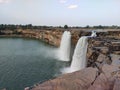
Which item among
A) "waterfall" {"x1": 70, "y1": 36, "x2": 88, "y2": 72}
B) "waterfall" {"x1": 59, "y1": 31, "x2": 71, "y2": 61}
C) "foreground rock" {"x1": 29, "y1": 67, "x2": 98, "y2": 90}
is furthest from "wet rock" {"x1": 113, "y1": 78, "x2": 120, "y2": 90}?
"waterfall" {"x1": 59, "y1": 31, "x2": 71, "y2": 61}

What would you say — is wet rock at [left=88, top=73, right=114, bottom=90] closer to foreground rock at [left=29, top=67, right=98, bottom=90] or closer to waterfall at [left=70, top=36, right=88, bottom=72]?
foreground rock at [left=29, top=67, right=98, bottom=90]

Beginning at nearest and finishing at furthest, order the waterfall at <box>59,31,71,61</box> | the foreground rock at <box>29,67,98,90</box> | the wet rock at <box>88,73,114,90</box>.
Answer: the foreground rock at <box>29,67,98,90</box>
the wet rock at <box>88,73,114,90</box>
the waterfall at <box>59,31,71,61</box>

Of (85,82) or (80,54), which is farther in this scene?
(80,54)

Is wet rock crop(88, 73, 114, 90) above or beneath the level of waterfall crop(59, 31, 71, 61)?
above

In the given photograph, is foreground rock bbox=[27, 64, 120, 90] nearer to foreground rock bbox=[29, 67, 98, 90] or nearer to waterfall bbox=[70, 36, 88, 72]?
foreground rock bbox=[29, 67, 98, 90]

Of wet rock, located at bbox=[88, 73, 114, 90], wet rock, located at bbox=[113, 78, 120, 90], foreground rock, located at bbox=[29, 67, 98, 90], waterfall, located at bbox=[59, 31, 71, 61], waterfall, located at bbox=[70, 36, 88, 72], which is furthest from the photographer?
waterfall, located at bbox=[59, 31, 71, 61]

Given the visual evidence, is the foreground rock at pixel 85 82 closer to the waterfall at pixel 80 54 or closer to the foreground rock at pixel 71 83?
the foreground rock at pixel 71 83

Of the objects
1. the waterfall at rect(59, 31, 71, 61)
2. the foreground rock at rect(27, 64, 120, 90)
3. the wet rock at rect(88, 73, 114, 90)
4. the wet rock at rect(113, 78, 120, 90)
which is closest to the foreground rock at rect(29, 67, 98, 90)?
the foreground rock at rect(27, 64, 120, 90)

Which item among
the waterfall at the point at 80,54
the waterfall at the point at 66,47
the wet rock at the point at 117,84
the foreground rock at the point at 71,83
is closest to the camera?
the wet rock at the point at 117,84

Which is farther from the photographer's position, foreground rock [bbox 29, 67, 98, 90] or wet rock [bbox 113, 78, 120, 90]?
foreground rock [bbox 29, 67, 98, 90]

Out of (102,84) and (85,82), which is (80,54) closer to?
(85,82)

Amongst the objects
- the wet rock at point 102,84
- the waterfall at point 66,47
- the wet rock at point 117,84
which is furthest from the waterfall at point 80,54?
the wet rock at point 117,84

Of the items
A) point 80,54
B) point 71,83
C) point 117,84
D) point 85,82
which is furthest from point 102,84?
point 80,54

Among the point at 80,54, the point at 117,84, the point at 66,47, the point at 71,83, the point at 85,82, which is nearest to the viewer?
the point at 117,84
